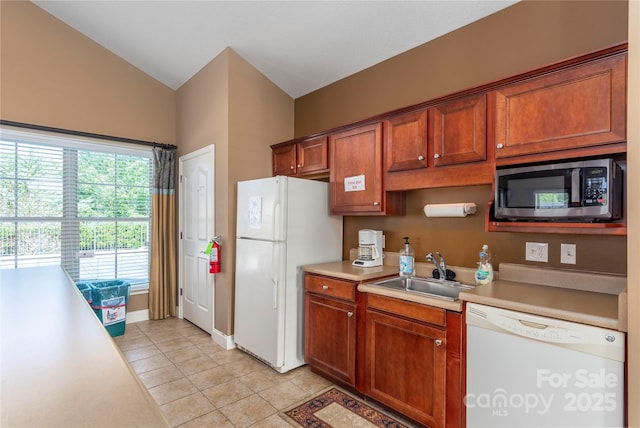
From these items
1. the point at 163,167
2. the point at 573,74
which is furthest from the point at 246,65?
the point at 573,74

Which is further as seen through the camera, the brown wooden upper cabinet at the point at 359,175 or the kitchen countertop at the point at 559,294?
the brown wooden upper cabinet at the point at 359,175

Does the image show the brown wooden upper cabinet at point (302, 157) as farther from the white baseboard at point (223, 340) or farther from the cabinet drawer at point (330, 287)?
the white baseboard at point (223, 340)

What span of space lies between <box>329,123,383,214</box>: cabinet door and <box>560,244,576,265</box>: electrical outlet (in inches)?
46.3

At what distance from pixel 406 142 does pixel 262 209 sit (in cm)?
131

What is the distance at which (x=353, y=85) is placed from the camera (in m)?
3.31

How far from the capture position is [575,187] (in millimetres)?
1644

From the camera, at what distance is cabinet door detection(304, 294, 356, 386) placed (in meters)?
2.40

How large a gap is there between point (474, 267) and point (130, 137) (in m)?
3.91

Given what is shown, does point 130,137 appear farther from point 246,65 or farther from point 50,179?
point 246,65

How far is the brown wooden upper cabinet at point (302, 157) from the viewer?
10.1ft

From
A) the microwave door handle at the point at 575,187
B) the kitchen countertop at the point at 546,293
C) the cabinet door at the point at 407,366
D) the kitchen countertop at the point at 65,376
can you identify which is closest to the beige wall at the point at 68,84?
the kitchen countertop at the point at 65,376

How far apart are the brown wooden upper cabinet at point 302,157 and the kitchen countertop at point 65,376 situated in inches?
84.9

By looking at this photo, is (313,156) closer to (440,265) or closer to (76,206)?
(440,265)

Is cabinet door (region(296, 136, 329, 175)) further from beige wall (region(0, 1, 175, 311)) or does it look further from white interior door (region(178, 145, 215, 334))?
beige wall (region(0, 1, 175, 311))
